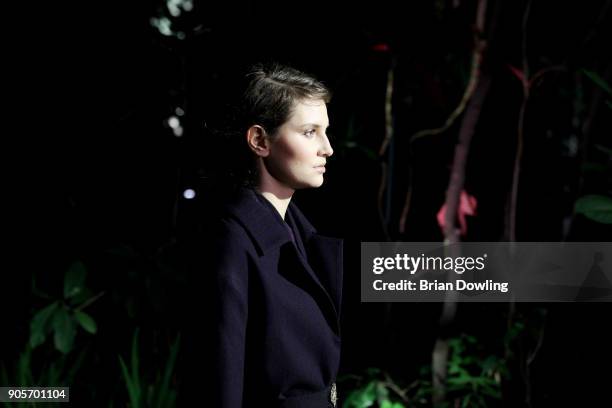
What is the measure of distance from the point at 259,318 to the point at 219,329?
8cm

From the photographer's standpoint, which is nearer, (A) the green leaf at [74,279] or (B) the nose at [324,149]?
(B) the nose at [324,149]

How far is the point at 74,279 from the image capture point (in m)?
1.91

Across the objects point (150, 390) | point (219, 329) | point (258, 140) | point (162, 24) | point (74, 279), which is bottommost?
point (150, 390)

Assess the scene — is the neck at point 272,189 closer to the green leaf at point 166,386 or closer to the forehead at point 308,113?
the forehead at point 308,113

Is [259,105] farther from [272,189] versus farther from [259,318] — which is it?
[259,318]

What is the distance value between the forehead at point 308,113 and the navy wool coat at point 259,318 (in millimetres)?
155

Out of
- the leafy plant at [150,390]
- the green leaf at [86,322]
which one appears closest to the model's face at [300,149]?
the leafy plant at [150,390]

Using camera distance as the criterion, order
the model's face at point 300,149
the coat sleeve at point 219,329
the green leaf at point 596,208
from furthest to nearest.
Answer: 1. the green leaf at point 596,208
2. the model's face at point 300,149
3. the coat sleeve at point 219,329

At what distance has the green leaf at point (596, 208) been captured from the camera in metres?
1.47

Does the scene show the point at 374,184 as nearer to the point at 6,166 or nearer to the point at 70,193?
the point at 70,193

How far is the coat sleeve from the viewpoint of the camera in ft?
3.04

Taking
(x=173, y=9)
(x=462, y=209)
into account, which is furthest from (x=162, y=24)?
(x=462, y=209)

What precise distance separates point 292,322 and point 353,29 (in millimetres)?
1334

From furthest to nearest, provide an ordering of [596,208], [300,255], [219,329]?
[596,208] → [300,255] → [219,329]
